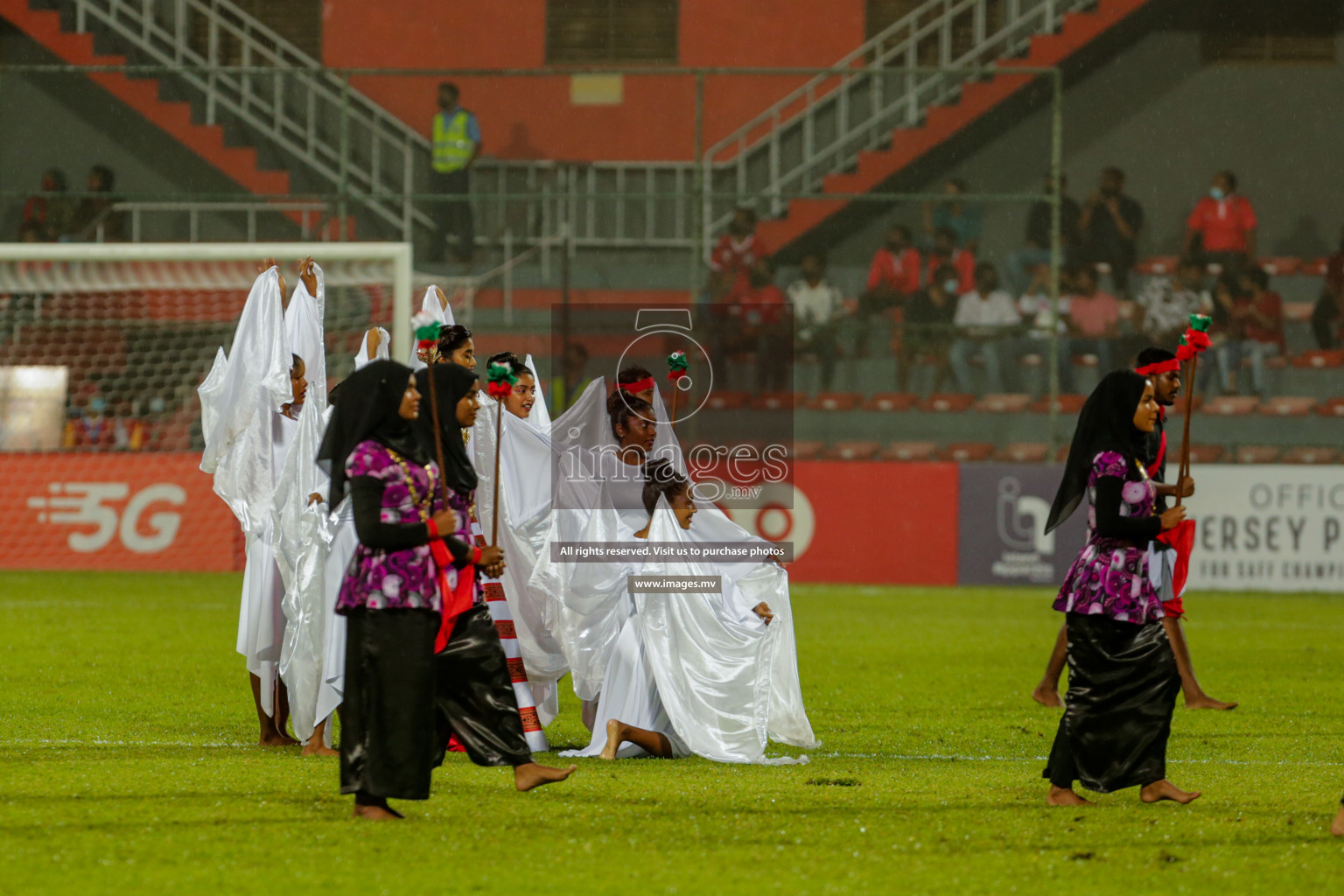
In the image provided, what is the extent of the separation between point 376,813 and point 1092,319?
14373 millimetres

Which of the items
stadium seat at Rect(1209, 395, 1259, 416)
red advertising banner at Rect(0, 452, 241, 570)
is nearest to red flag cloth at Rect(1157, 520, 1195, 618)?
stadium seat at Rect(1209, 395, 1259, 416)

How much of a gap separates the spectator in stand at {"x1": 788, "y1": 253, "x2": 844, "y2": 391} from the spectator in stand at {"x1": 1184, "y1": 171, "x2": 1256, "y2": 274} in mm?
4510

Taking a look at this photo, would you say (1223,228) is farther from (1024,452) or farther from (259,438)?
(259,438)

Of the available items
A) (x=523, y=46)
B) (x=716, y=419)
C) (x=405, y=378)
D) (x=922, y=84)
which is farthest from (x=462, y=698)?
(x=523, y=46)

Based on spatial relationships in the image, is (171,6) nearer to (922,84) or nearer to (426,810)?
(922,84)

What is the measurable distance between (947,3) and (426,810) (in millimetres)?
18345

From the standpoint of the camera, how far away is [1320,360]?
19344mm

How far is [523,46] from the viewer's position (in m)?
24.9

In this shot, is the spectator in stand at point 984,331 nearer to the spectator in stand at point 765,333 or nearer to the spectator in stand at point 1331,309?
the spectator in stand at point 765,333

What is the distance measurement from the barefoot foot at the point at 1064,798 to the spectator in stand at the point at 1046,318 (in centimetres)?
1224

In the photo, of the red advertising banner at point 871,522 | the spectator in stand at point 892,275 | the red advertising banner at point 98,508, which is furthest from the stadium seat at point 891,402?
the red advertising banner at point 98,508

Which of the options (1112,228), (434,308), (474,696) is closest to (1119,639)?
(474,696)

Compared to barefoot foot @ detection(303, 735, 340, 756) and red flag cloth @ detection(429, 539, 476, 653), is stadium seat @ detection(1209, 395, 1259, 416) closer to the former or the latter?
barefoot foot @ detection(303, 735, 340, 756)

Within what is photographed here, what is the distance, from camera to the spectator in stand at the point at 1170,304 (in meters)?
19.2
